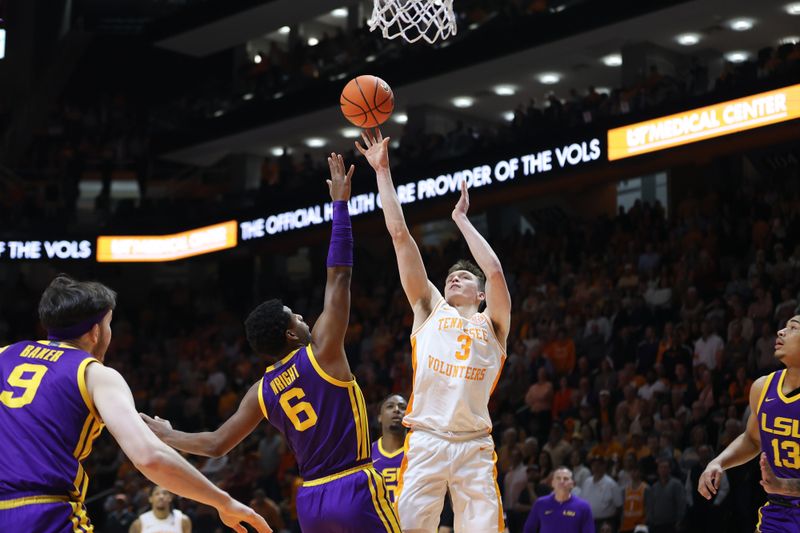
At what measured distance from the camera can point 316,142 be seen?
2542cm

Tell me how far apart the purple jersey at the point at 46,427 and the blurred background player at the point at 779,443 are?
405cm

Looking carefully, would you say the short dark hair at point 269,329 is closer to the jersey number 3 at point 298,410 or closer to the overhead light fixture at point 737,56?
the jersey number 3 at point 298,410

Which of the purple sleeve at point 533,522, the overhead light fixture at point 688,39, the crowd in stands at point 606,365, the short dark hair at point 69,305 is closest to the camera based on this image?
the short dark hair at point 69,305

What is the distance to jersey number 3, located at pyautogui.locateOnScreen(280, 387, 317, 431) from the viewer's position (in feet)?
16.6

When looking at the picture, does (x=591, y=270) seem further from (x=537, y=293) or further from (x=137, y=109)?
(x=137, y=109)

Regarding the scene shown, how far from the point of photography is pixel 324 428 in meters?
5.06

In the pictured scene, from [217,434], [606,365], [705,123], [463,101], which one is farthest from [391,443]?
[463,101]

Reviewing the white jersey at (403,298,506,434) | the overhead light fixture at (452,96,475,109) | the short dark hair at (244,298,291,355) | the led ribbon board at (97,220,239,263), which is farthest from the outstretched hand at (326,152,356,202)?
the overhead light fixture at (452,96,475,109)

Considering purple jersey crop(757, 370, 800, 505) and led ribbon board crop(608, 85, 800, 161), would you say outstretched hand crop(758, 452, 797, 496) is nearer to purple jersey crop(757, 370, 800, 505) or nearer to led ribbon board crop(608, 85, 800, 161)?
purple jersey crop(757, 370, 800, 505)

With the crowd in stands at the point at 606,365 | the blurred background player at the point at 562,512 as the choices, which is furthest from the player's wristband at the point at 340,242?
the crowd in stands at the point at 606,365

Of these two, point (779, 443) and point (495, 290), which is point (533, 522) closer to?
point (779, 443)

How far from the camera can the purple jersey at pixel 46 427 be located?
152 inches

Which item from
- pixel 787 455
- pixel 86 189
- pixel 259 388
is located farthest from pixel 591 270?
pixel 86 189

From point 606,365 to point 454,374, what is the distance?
8156mm
